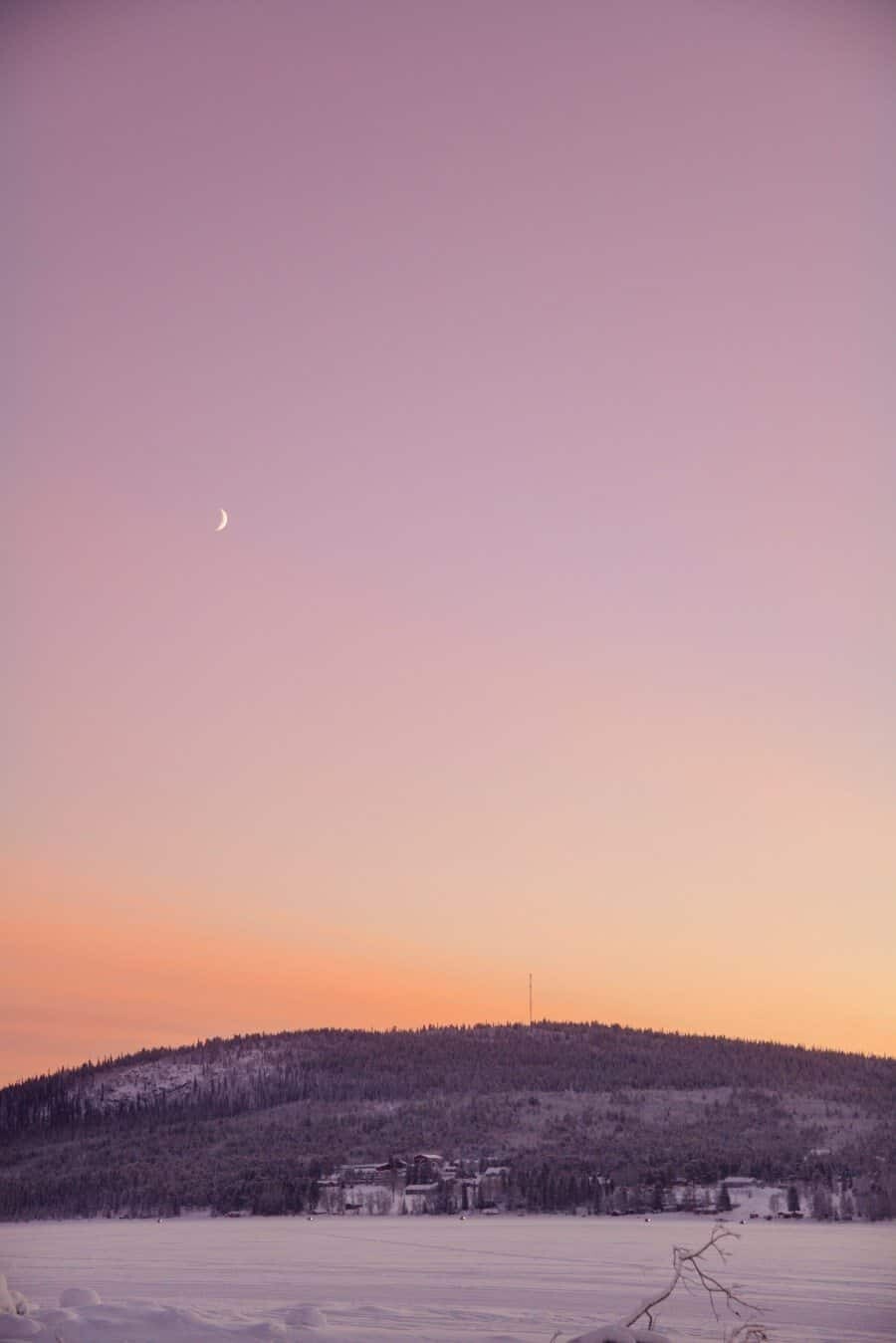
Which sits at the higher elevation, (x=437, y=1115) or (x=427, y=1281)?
(x=437, y=1115)

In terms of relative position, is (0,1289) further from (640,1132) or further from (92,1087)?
(92,1087)

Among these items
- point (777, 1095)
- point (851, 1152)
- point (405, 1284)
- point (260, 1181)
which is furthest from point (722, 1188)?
point (405, 1284)

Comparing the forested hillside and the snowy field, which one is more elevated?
the forested hillside

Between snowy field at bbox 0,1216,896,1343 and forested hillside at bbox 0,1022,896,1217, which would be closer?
snowy field at bbox 0,1216,896,1343

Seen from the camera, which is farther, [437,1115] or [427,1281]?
[437,1115]
